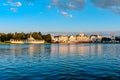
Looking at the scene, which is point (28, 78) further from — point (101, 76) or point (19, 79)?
point (101, 76)

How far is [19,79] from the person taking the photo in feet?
89.4

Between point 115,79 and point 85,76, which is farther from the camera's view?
point 85,76

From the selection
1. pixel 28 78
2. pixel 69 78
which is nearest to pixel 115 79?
pixel 69 78

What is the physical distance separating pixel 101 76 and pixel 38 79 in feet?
26.3

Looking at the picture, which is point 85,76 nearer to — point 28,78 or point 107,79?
point 107,79

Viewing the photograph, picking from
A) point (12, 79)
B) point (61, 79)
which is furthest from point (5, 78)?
point (61, 79)

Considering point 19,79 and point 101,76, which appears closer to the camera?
point 19,79

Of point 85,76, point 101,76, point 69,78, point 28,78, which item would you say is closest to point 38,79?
point 28,78

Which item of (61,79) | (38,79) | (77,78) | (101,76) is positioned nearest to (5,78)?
(38,79)

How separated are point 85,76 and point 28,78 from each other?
7.19 meters

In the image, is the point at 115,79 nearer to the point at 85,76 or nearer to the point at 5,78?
the point at 85,76

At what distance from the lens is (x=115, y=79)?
2733 cm

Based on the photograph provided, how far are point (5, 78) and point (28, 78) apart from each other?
2.81 meters

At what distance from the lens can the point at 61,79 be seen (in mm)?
27547
